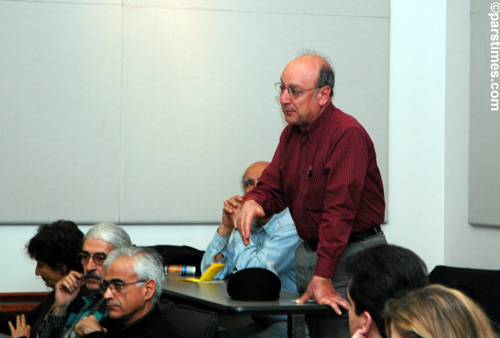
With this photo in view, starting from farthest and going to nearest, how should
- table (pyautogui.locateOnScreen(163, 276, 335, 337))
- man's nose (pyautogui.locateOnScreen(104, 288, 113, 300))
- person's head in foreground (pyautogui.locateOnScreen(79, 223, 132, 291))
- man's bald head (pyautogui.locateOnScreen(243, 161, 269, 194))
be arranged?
1. man's bald head (pyautogui.locateOnScreen(243, 161, 269, 194))
2. person's head in foreground (pyautogui.locateOnScreen(79, 223, 132, 291))
3. man's nose (pyautogui.locateOnScreen(104, 288, 113, 300))
4. table (pyautogui.locateOnScreen(163, 276, 335, 337))

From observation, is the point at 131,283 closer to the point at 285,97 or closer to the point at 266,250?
the point at 266,250

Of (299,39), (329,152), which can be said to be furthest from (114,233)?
(299,39)

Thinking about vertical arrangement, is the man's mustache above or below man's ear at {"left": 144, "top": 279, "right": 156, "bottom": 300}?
below

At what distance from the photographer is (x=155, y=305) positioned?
2844 millimetres

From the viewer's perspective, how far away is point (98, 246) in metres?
3.48

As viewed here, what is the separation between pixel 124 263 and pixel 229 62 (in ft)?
7.79

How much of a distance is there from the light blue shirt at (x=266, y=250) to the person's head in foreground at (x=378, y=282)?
1.55 metres

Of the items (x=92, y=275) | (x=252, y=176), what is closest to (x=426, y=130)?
(x=252, y=176)

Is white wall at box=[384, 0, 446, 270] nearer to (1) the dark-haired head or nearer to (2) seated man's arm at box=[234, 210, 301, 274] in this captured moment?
(2) seated man's arm at box=[234, 210, 301, 274]

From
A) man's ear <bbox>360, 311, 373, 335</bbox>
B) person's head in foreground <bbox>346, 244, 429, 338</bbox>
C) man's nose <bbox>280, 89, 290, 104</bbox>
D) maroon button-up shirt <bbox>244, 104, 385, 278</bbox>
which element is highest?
man's nose <bbox>280, 89, 290, 104</bbox>

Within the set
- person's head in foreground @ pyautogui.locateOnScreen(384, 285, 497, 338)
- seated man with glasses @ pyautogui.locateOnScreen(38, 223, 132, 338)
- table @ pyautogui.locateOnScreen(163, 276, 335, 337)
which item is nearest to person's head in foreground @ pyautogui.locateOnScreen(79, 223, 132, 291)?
seated man with glasses @ pyautogui.locateOnScreen(38, 223, 132, 338)

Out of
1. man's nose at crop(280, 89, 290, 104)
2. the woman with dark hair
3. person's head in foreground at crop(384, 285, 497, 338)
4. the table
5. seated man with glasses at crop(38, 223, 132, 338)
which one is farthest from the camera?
the woman with dark hair

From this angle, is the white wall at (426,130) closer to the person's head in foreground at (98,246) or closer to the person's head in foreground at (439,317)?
the person's head in foreground at (98,246)

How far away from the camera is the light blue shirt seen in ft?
11.1
